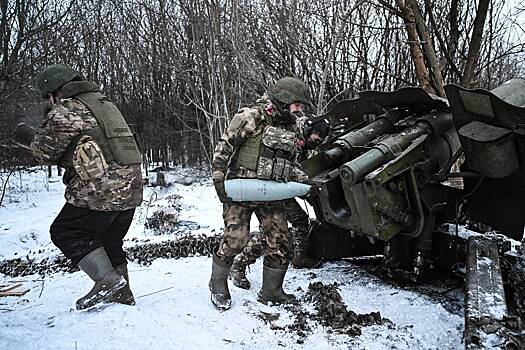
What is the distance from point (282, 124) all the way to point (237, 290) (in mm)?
1597

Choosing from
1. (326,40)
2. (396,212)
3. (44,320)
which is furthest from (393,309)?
(326,40)

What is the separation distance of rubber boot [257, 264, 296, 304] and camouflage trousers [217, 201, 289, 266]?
6 cm

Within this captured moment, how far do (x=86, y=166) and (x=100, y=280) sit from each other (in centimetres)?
91

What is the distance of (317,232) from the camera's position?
16.3ft

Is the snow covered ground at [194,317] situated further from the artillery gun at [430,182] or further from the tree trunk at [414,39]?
the tree trunk at [414,39]

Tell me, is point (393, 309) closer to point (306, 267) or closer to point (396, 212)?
point (396, 212)

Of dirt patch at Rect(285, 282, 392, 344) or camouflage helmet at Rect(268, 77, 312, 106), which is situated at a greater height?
camouflage helmet at Rect(268, 77, 312, 106)

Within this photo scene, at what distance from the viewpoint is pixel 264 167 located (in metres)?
3.88

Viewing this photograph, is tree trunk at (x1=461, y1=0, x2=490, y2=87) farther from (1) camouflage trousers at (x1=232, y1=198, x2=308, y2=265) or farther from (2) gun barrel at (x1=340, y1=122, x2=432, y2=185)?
(1) camouflage trousers at (x1=232, y1=198, x2=308, y2=265)

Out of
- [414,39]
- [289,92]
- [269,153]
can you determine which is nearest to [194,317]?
[269,153]

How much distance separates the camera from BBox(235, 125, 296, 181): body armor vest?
387 cm

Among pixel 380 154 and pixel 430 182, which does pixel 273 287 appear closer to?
pixel 380 154

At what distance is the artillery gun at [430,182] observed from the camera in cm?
374

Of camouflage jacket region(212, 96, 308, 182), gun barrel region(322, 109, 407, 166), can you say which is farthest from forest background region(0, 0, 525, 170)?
camouflage jacket region(212, 96, 308, 182)
